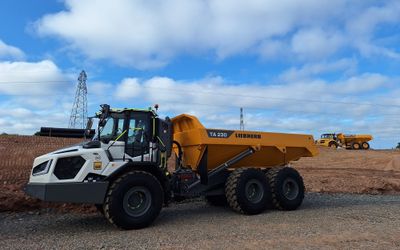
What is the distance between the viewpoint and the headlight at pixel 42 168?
8.92 meters

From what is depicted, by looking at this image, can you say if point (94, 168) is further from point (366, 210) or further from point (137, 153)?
point (366, 210)

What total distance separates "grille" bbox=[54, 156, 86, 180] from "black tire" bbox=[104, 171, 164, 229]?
798 mm

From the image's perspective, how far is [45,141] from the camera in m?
27.3

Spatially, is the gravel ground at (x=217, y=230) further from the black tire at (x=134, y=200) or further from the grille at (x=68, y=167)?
the grille at (x=68, y=167)

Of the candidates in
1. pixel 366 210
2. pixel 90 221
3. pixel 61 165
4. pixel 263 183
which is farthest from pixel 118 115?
pixel 366 210

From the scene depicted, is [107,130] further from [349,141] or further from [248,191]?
[349,141]

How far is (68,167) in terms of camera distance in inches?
353

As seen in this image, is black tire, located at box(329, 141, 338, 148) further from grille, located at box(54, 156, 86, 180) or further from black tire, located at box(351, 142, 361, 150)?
grille, located at box(54, 156, 86, 180)

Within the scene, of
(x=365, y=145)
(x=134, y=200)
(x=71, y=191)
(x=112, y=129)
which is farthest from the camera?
(x=365, y=145)

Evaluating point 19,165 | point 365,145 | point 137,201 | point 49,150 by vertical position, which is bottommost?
point 137,201

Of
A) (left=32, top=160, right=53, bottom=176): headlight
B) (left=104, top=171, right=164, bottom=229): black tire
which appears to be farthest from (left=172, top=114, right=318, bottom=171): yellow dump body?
(left=32, top=160, right=53, bottom=176): headlight

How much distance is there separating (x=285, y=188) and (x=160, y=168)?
13.2ft

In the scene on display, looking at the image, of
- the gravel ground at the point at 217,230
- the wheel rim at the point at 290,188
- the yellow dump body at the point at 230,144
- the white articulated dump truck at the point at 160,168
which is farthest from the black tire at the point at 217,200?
the wheel rim at the point at 290,188

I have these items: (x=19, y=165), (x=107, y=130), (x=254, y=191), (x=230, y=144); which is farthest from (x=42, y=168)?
(x=19, y=165)
